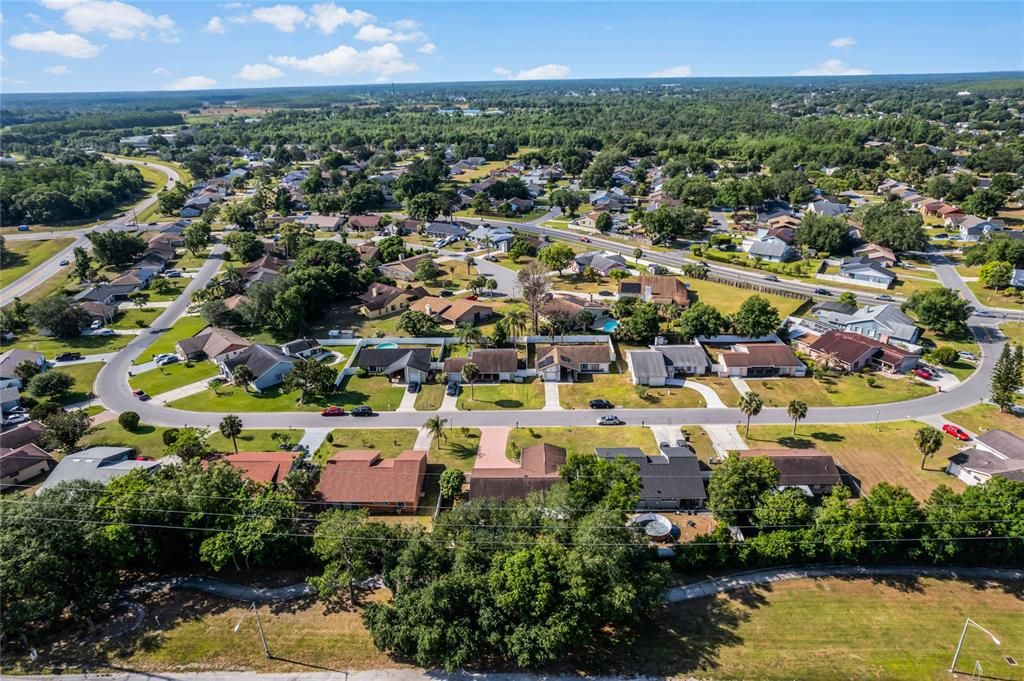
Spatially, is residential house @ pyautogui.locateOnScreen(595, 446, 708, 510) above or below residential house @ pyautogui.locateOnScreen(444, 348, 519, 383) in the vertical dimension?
below

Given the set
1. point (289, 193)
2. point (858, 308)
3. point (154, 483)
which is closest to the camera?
point (154, 483)

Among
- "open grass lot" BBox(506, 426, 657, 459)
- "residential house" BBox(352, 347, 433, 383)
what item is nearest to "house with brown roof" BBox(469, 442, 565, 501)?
"open grass lot" BBox(506, 426, 657, 459)

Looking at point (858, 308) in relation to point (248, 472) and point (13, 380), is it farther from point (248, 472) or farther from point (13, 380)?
point (13, 380)

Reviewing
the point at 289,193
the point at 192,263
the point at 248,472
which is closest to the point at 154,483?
the point at 248,472

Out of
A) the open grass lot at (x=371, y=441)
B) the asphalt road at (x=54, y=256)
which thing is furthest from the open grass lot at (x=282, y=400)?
the asphalt road at (x=54, y=256)

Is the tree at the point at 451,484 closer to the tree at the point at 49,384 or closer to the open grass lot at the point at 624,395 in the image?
the open grass lot at the point at 624,395

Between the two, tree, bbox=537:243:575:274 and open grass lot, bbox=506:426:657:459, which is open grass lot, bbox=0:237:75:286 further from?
open grass lot, bbox=506:426:657:459
